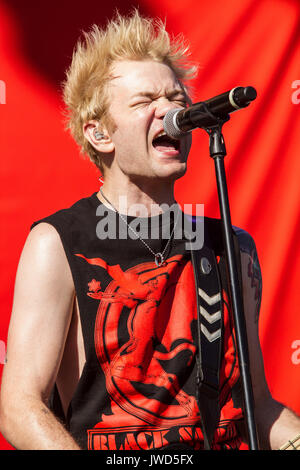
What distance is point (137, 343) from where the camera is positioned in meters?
1.58

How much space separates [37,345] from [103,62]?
0.95 m

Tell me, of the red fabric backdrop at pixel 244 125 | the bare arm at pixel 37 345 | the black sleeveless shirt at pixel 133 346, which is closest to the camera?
the bare arm at pixel 37 345

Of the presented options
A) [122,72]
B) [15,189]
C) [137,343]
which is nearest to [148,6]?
[122,72]

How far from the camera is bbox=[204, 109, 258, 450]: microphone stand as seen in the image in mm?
1164

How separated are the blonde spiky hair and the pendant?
1.37 ft

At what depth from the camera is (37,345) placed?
58.1 inches

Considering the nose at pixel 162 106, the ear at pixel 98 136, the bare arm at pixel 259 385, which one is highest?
the nose at pixel 162 106

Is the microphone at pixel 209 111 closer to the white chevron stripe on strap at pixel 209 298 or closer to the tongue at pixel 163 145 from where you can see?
the tongue at pixel 163 145

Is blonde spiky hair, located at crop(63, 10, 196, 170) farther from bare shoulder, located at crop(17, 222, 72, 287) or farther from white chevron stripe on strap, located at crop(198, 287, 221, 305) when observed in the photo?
white chevron stripe on strap, located at crop(198, 287, 221, 305)

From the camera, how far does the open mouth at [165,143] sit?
1670 millimetres

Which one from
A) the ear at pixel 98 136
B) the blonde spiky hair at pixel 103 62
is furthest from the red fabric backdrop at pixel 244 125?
the ear at pixel 98 136

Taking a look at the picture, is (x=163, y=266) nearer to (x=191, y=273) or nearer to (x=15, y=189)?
(x=191, y=273)

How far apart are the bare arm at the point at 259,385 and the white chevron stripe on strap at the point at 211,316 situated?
0.17 m

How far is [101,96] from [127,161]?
265 millimetres
